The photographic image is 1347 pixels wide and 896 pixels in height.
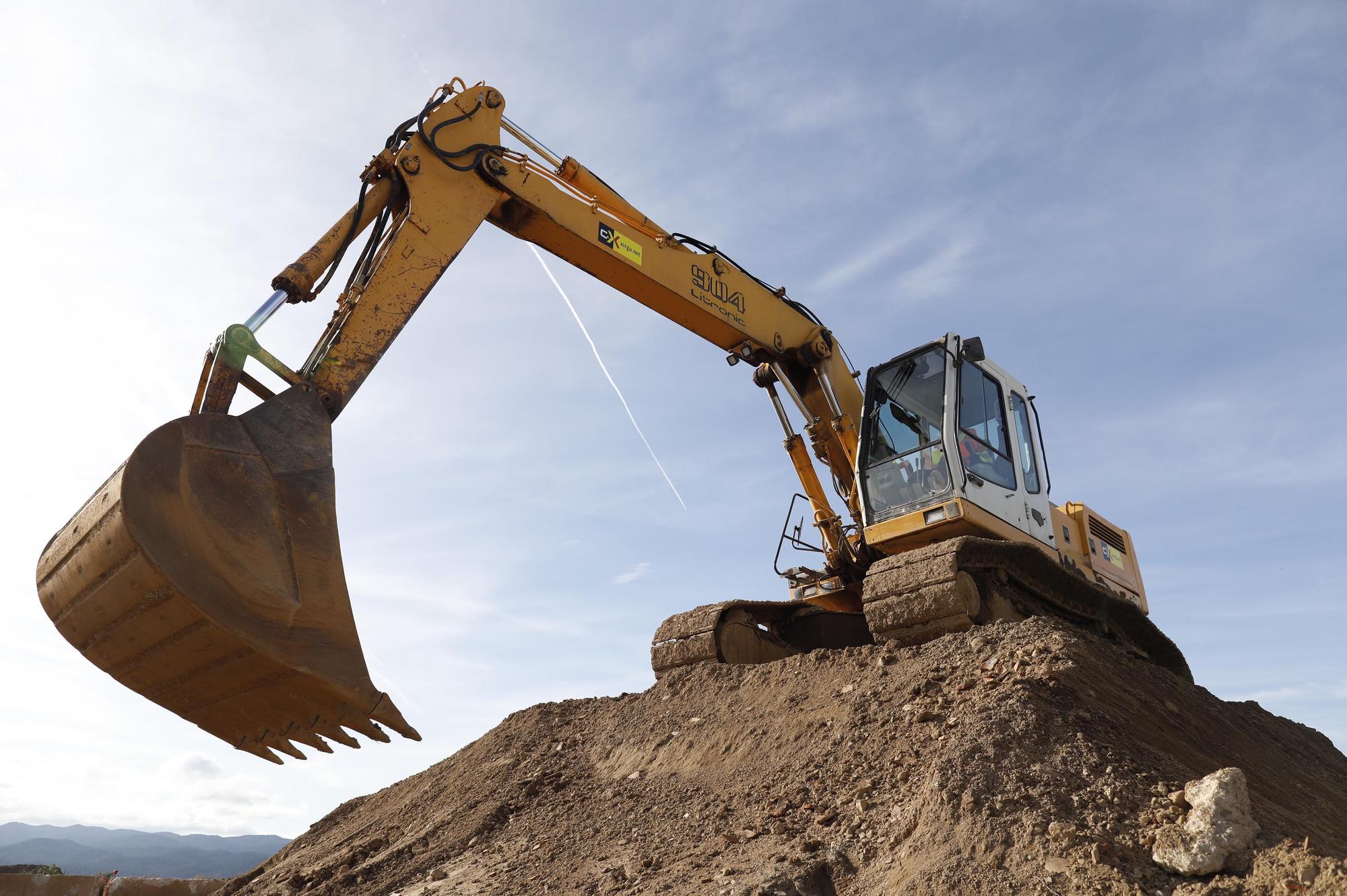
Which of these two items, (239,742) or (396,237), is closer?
(239,742)

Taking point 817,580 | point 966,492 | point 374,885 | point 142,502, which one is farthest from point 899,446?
point 142,502

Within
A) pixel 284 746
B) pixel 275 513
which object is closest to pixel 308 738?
pixel 284 746

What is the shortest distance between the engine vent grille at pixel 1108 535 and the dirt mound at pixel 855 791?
2441mm

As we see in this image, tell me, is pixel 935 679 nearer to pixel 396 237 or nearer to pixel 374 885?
pixel 374 885

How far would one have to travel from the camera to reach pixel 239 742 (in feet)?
16.6

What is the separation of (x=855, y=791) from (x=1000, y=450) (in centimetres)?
443

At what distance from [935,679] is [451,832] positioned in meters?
3.54

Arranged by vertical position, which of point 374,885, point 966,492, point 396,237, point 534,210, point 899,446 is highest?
point 534,210

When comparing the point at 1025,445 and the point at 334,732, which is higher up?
the point at 1025,445

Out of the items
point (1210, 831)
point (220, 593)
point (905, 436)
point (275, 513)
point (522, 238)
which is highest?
point (522, 238)

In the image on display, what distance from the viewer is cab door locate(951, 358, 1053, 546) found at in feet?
26.9

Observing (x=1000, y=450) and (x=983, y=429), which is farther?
(x=1000, y=450)

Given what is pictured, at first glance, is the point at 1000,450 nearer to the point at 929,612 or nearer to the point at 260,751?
the point at 929,612

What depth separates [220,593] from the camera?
15.1ft
